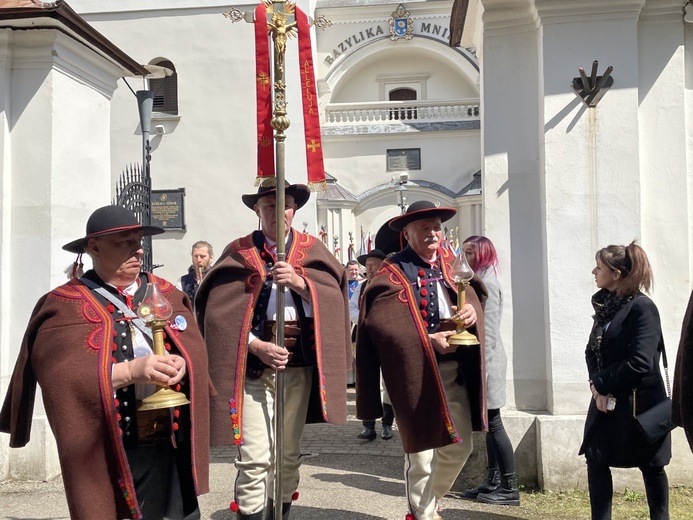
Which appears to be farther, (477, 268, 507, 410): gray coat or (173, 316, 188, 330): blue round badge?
(477, 268, 507, 410): gray coat

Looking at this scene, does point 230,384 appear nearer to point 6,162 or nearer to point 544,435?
point 544,435

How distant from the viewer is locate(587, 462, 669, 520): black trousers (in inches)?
175

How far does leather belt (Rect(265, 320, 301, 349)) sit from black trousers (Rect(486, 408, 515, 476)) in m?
1.84

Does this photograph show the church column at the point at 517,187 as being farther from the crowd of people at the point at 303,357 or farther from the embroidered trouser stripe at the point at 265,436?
the embroidered trouser stripe at the point at 265,436

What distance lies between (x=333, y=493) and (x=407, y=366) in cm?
198

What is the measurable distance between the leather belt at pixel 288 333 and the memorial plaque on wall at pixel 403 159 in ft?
63.7

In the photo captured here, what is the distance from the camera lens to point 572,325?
19.3 feet

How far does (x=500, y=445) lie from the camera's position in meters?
5.67

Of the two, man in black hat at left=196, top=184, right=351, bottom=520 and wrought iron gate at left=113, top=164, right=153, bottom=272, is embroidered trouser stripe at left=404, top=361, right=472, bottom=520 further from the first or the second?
wrought iron gate at left=113, top=164, right=153, bottom=272

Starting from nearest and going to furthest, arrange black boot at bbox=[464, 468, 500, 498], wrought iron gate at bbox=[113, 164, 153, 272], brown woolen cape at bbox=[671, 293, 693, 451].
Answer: brown woolen cape at bbox=[671, 293, 693, 451] → black boot at bbox=[464, 468, 500, 498] → wrought iron gate at bbox=[113, 164, 153, 272]

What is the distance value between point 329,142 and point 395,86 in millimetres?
4317

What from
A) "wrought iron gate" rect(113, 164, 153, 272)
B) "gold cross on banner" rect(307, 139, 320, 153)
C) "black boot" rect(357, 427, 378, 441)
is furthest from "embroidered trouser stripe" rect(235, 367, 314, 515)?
"wrought iron gate" rect(113, 164, 153, 272)

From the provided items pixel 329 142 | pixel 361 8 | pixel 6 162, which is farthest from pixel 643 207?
pixel 361 8

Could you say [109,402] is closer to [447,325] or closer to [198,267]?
[447,325]
